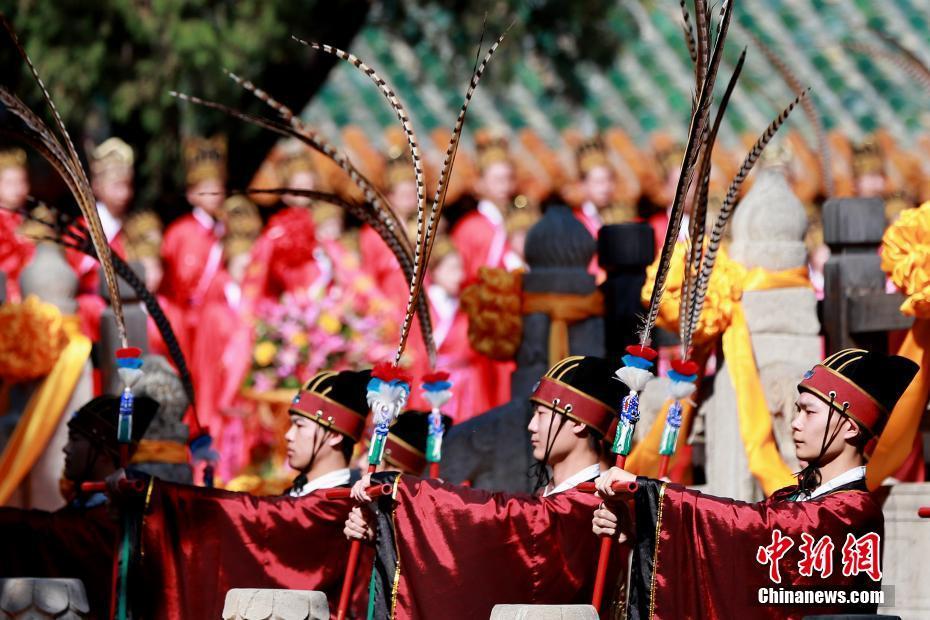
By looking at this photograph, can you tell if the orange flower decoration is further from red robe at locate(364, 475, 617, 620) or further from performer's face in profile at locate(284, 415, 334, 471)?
red robe at locate(364, 475, 617, 620)

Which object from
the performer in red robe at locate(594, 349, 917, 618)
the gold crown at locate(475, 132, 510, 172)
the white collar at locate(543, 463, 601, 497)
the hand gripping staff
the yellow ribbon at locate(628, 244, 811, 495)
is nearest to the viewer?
the performer in red robe at locate(594, 349, 917, 618)

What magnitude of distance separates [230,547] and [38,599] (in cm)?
92

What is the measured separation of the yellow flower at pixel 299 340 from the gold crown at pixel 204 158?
2146 millimetres

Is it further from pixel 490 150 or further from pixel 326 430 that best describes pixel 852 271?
pixel 490 150

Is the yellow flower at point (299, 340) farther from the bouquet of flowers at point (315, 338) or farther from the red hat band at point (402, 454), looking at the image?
the red hat band at point (402, 454)

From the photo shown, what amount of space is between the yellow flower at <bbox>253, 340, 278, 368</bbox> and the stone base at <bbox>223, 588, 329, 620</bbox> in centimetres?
688

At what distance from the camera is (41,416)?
1120 cm

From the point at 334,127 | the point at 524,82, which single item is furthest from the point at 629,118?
the point at 334,127

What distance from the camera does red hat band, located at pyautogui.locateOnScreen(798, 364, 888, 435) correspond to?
7.26m

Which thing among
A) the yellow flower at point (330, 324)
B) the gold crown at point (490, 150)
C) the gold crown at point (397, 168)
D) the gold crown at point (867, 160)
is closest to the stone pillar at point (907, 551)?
the yellow flower at point (330, 324)

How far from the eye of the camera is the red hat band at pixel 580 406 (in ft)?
25.5

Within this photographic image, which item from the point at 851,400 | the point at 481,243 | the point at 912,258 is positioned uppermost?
the point at 481,243

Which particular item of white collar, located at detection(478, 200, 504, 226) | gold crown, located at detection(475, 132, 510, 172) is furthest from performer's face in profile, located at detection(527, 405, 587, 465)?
gold crown, located at detection(475, 132, 510, 172)

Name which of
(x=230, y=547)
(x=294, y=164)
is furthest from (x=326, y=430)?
(x=294, y=164)
